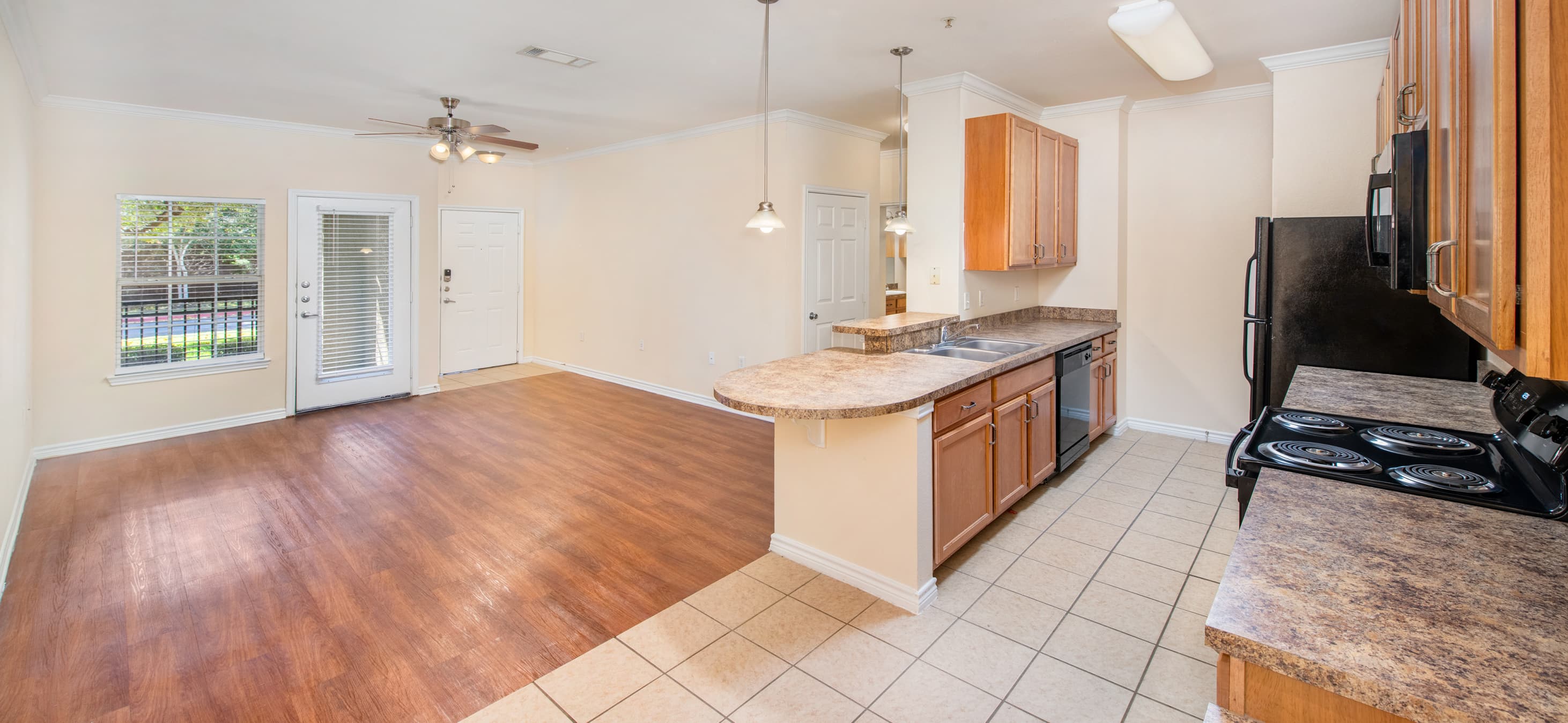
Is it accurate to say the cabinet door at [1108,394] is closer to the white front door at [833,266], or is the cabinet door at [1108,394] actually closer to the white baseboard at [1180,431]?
the white baseboard at [1180,431]

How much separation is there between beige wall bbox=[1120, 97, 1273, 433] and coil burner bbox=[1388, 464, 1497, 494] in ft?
10.8

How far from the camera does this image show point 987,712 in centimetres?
201

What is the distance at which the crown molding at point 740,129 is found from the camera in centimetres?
525

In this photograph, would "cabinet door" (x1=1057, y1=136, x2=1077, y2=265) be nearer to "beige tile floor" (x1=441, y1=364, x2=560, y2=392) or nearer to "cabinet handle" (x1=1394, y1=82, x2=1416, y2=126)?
"cabinet handle" (x1=1394, y1=82, x2=1416, y2=126)

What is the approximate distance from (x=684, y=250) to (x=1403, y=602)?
5.62 meters

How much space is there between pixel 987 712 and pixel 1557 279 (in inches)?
68.0

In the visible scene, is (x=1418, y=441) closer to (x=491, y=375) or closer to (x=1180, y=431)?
(x=1180, y=431)

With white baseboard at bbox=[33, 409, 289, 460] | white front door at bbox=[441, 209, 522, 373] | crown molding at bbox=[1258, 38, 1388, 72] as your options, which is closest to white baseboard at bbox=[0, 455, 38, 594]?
white baseboard at bbox=[33, 409, 289, 460]

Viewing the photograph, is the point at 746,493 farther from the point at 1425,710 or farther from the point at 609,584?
the point at 1425,710

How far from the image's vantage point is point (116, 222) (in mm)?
4742

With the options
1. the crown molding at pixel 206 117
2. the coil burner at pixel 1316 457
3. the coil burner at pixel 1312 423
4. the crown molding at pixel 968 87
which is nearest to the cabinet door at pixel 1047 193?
the crown molding at pixel 968 87

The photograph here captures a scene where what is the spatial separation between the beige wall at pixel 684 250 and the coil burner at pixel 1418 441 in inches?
152

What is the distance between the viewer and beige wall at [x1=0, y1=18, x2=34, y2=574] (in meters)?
3.04

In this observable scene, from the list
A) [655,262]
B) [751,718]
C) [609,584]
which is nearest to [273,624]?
[609,584]
